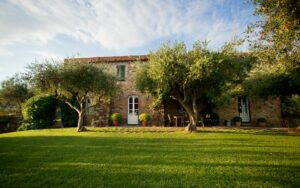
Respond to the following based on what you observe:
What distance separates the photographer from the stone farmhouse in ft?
52.9

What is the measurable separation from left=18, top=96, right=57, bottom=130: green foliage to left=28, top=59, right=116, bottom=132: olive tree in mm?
4806

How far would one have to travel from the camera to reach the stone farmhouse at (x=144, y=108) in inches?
634

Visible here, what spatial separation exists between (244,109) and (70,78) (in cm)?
1431

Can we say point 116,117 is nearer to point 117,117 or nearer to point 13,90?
point 117,117

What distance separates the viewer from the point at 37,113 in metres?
16.0

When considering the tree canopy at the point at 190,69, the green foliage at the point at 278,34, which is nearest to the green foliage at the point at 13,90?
the tree canopy at the point at 190,69

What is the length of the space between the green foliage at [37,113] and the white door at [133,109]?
7.03m

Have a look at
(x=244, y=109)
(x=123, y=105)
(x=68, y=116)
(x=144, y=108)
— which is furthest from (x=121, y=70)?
(x=244, y=109)

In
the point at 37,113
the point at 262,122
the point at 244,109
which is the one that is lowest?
the point at 262,122

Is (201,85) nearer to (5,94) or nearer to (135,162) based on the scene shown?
(135,162)

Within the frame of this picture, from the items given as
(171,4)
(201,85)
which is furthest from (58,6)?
(201,85)

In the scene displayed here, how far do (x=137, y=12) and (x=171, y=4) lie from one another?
159 centimetres

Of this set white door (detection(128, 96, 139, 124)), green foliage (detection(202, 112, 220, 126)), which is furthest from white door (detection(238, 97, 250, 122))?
white door (detection(128, 96, 139, 124))

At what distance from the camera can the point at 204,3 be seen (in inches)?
315
